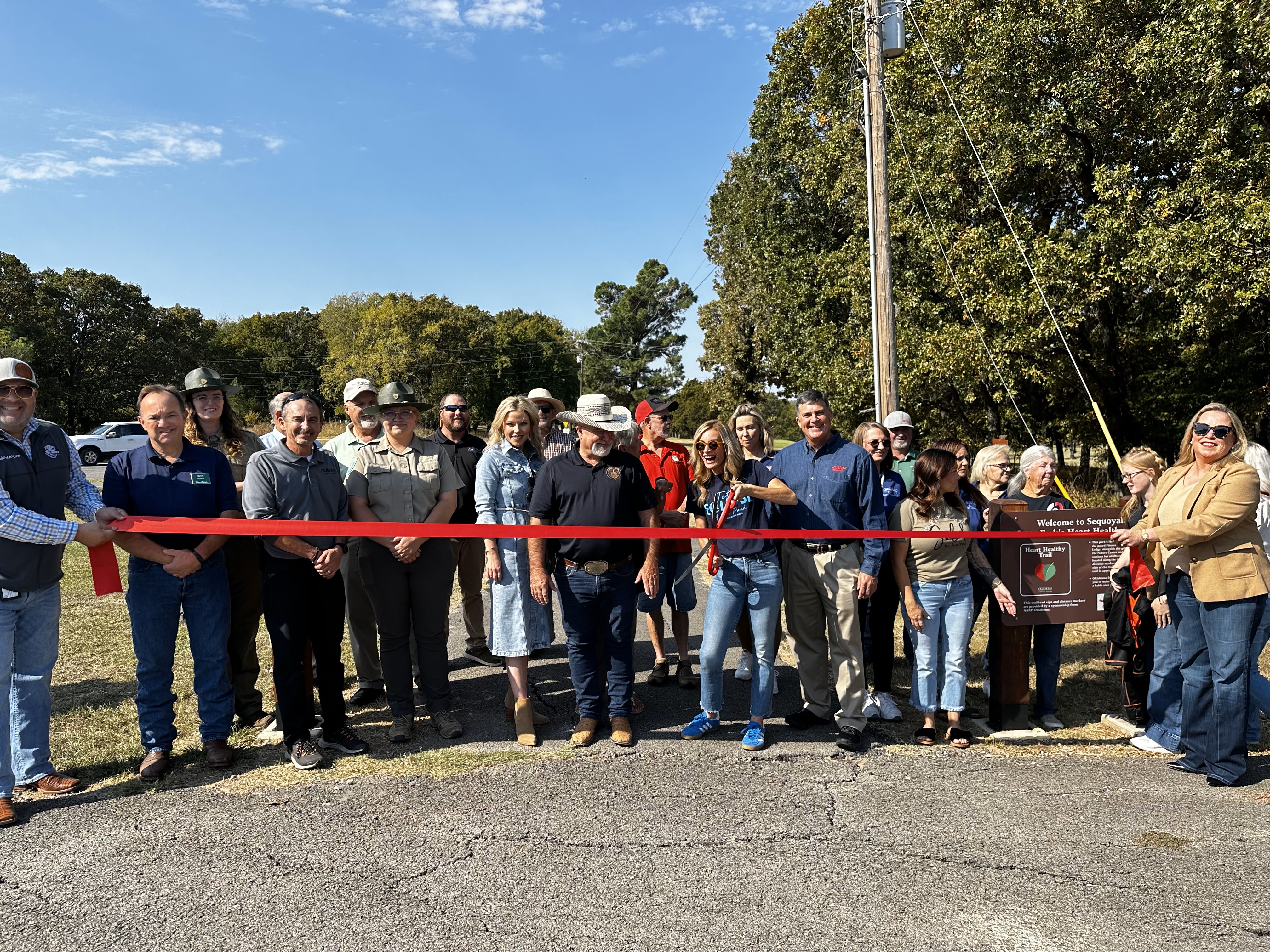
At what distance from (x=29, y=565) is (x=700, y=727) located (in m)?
3.69

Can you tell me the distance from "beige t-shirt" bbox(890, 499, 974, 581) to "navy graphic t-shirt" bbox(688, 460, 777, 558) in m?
0.83

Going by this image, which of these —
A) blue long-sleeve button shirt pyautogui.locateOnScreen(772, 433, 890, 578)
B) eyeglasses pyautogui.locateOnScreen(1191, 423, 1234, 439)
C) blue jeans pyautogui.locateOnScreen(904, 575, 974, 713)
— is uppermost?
eyeglasses pyautogui.locateOnScreen(1191, 423, 1234, 439)

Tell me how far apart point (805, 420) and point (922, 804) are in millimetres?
2168

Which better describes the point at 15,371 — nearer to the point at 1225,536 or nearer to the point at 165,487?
the point at 165,487

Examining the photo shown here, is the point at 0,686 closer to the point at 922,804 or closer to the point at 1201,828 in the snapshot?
the point at 922,804

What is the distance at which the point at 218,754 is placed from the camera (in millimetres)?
4543

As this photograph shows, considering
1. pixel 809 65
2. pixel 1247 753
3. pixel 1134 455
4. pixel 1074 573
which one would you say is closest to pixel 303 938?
pixel 1074 573

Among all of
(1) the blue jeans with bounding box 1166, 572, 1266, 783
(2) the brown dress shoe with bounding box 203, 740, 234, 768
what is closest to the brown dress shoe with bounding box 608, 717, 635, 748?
(2) the brown dress shoe with bounding box 203, 740, 234, 768

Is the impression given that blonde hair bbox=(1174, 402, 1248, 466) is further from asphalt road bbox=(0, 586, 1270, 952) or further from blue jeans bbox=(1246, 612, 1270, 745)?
asphalt road bbox=(0, 586, 1270, 952)

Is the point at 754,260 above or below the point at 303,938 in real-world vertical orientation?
above

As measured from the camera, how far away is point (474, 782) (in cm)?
434

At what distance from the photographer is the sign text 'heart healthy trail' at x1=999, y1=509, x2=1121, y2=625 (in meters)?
5.07

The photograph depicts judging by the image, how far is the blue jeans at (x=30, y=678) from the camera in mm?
4066

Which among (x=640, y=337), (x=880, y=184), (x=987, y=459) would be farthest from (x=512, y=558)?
(x=640, y=337)
